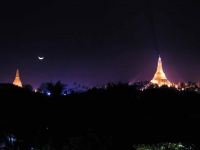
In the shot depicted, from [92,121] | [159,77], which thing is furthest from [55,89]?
[159,77]

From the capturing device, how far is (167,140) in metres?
16.6

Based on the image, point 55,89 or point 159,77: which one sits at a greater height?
point 159,77

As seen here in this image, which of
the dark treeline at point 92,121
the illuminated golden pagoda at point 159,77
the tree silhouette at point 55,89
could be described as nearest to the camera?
the dark treeline at point 92,121

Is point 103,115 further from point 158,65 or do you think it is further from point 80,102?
point 158,65

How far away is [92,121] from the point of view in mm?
19438

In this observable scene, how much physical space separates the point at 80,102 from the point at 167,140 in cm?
764

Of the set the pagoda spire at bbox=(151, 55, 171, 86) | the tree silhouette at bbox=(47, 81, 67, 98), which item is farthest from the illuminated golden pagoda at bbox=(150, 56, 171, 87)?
the tree silhouette at bbox=(47, 81, 67, 98)

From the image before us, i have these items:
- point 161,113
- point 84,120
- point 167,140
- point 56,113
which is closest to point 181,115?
point 161,113

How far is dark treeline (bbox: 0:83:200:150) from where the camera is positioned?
51.9 feet

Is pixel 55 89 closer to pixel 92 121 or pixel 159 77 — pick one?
pixel 92 121

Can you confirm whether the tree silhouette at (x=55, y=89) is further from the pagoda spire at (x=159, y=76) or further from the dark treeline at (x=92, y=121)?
the pagoda spire at (x=159, y=76)

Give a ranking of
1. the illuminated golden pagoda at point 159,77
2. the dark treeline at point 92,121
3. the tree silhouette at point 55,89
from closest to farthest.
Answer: the dark treeline at point 92,121 < the tree silhouette at point 55,89 < the illuminated golden pagoda at point 159,77

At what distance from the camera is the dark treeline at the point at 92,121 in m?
15.8

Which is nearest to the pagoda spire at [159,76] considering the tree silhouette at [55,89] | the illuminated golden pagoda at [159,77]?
the illuminated golden pagoda at [159,77]
